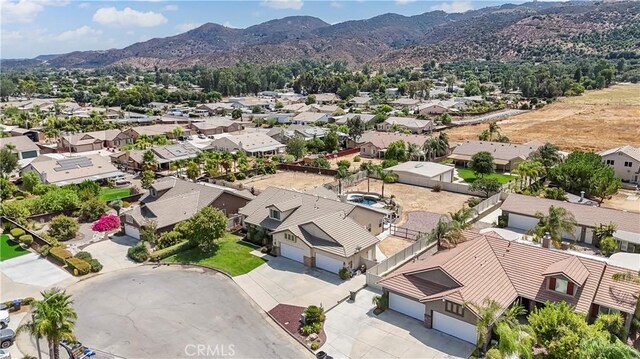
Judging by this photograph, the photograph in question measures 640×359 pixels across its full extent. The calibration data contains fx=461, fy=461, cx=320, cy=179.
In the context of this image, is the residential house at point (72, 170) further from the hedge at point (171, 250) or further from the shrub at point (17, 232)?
the hedge at point (171, 250)

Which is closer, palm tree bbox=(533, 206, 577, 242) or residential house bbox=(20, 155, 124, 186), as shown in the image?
palm tree bbox=(533, 206, 577, 242)

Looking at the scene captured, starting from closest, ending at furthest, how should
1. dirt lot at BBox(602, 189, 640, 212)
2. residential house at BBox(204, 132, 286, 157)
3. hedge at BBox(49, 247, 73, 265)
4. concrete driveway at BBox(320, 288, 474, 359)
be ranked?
concrete driveway at BBox(320, 288, 474, 359) → hedge at BBox(49, 247, 73, 265) → dirt lot at BBox(602, 189, 640, 212) → residential house at BBox(204, 132, 286, 157)

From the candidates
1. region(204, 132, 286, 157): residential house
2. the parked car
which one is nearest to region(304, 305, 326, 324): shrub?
the parked car

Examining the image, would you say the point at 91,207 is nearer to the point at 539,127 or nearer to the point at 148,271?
the point at 148,271

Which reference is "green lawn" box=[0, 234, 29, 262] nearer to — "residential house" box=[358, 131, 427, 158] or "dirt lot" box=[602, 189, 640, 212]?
"residential house" box=[358, 131, 427, 158]

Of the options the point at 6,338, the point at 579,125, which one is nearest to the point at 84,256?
the point at 6,338

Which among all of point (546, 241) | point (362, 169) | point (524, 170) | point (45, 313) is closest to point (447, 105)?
point (362, 169)
